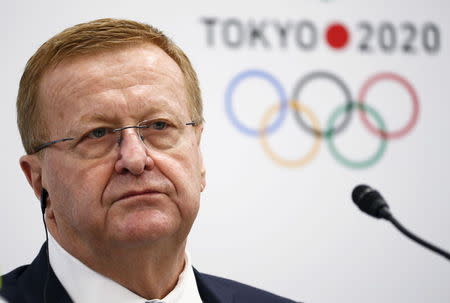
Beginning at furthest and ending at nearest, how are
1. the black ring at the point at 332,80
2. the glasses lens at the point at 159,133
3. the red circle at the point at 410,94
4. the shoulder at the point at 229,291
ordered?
the red circle at the point at 410,94, the black ring at the point at 332,80, the shoulder at the point at 229,291, the glasses lens at the point at 159,133

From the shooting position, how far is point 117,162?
5.65ft

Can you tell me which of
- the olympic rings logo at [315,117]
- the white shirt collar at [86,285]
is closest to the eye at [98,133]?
the white shirt collar at [86,285]

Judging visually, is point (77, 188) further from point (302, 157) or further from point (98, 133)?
point (302, 157)

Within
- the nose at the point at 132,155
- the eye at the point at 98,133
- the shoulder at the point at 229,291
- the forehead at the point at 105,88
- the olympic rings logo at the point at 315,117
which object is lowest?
the shoulder at the point at 229,291

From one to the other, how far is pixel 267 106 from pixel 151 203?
1.46m

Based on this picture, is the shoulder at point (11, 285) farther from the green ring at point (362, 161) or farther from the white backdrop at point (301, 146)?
the green ring at point (362, 161)

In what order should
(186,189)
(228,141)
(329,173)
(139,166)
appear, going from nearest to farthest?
(139,166) < (186,189) < (228,141) < (329,173)

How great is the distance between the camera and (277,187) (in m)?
3.06

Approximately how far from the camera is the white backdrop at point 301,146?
274 cm

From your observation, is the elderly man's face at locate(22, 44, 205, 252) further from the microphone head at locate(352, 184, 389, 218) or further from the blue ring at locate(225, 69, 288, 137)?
the blue ring at locate(225, 69, 288, 137)

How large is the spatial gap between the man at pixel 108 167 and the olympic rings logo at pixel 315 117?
1.14 m

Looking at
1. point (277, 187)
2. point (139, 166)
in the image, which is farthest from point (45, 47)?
point (277, 187)

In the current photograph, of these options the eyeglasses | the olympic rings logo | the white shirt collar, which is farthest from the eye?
the olympic rings logo

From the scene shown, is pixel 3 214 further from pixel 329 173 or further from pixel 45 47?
pixel 329 173
